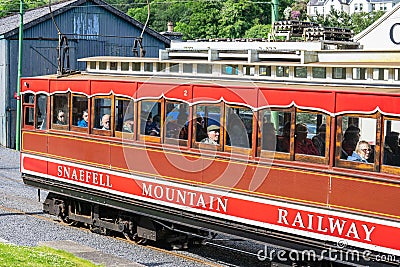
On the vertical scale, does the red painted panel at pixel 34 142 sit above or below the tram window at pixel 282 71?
below

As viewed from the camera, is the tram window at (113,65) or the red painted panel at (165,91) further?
the tram window at (113,65)

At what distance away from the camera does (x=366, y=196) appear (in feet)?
31.2

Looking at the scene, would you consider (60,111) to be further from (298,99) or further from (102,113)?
(298,99)

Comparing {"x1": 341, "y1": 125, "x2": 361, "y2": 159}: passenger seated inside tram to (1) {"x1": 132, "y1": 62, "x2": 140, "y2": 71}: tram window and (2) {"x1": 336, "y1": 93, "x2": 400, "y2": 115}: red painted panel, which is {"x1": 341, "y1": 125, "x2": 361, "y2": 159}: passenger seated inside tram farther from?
(1) {"x1": 132, "y1": 62, "x2": 140, "y2": 71}: tram window

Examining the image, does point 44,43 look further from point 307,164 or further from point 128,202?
point 307,164

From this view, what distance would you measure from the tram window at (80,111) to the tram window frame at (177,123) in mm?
2227

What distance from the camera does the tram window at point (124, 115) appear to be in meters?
13.0

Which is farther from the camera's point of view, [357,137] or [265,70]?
[265,70]

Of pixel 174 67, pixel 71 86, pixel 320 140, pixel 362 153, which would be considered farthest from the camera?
pixel 71 86

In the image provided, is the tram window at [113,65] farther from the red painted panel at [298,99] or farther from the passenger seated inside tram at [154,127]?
the red painted panel at [298,99]

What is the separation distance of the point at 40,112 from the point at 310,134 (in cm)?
662

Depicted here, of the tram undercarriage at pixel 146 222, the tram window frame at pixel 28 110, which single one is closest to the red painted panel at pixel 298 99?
the tram undercarriage at pixel 146 222

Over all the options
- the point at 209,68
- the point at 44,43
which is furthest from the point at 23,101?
the point at 44,43

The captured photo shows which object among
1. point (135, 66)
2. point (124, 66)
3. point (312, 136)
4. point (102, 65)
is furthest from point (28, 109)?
point (312, 136)
